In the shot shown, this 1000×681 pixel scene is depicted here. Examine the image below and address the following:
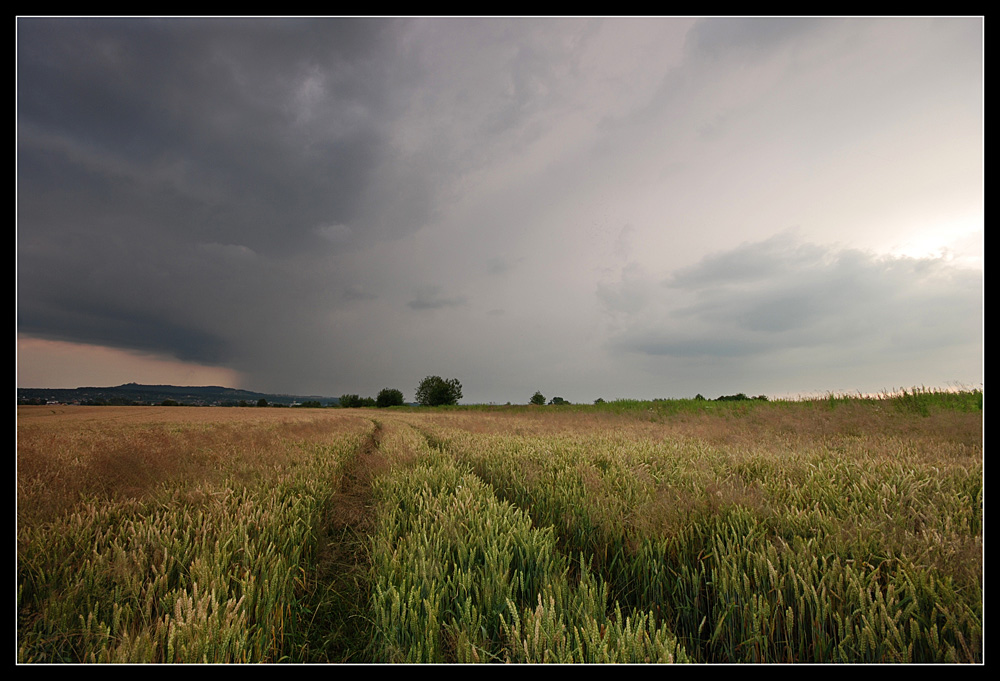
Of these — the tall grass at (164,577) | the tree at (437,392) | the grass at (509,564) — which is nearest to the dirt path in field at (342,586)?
the grass at (509,564)

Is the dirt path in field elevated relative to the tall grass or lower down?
lower down

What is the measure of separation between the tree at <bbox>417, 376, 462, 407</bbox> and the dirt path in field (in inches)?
3691

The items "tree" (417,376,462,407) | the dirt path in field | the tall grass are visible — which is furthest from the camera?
"tree" (417,376,462,407)

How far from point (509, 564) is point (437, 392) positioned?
98872mm

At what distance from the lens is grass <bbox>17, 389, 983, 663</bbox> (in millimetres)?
1700

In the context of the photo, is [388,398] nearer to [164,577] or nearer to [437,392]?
[437,392]

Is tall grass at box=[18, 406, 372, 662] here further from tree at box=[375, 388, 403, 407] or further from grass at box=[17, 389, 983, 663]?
tree at box=[375, 388, 403, 407]

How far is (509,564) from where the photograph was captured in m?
2.43

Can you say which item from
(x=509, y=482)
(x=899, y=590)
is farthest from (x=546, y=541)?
(x=509, y=482)

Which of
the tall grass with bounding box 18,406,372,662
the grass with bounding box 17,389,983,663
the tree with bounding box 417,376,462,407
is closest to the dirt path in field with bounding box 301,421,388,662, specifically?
the grass with bounding box 17,389,983,663

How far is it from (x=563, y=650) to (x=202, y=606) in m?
1.66

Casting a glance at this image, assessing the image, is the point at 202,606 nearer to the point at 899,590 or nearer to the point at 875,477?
the point at 899,590

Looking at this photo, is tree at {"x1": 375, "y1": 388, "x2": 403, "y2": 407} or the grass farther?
tree at {"x1": 375, "y1": 388, "x2": 403, "y2": 407}

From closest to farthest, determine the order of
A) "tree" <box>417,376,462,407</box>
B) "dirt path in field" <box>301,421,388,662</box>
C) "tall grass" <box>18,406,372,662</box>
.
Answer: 1. "tall grass" <box>18,406,372,662</box>
2. "dirt path in field" <box>301,421,388,662</box>
3. "tree" <box>417,376,462,407</box>
